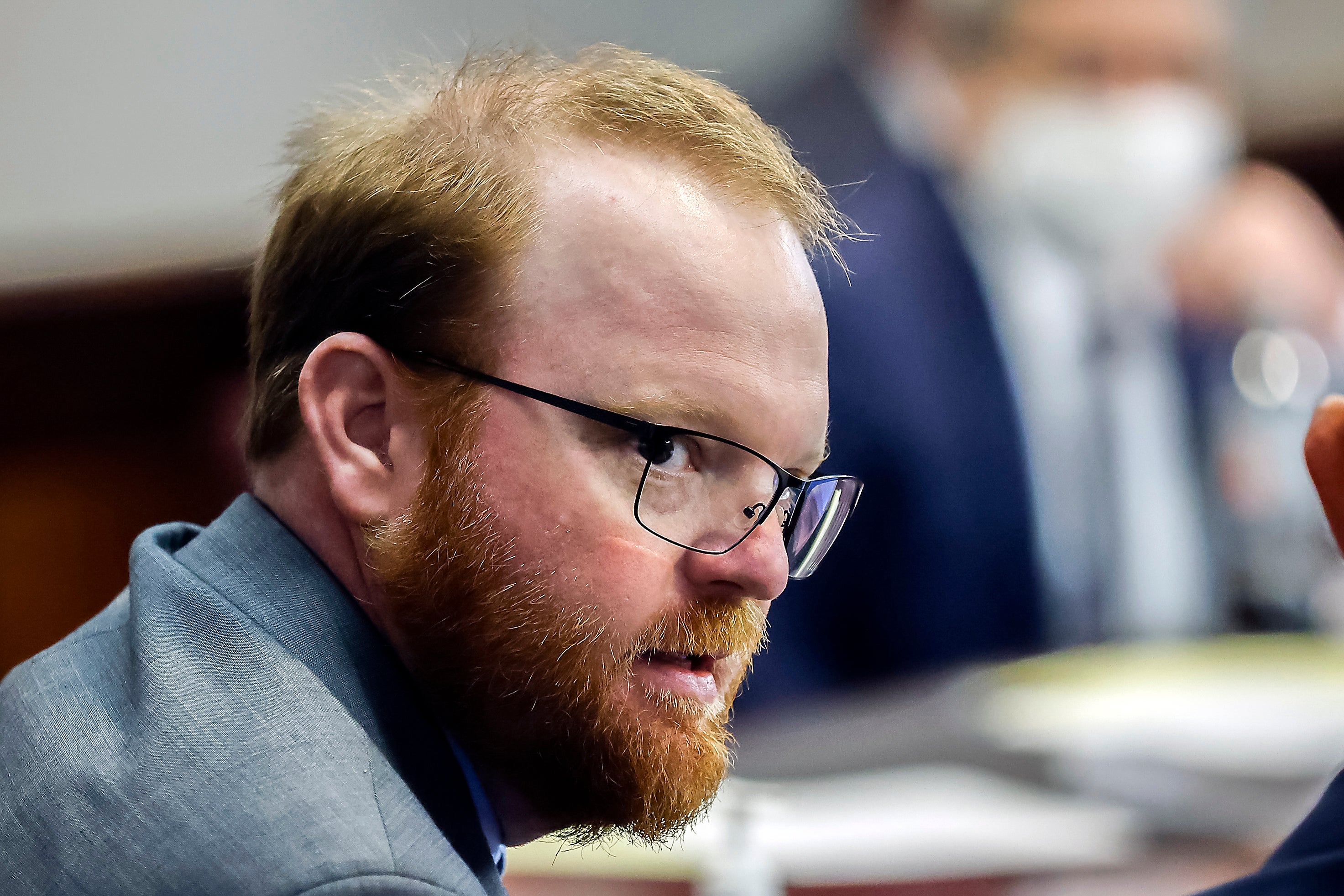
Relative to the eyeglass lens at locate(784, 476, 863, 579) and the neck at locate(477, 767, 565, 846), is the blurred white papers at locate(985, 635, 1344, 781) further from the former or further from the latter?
the neck at locate(477, 767, 565, 846)

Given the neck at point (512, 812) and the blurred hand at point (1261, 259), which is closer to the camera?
the neck at point (512, 812)

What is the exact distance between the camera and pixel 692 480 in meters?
0.84

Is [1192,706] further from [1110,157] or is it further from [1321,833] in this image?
[1110,157]

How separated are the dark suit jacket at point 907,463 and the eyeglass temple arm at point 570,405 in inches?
60.6

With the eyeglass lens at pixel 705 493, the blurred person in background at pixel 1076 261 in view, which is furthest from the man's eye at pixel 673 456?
the blurred person in background at pixel 1076 261

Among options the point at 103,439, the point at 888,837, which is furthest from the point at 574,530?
the point at 103,439

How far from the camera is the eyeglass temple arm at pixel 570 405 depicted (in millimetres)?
816

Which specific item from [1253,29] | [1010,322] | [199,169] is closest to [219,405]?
[199,169]

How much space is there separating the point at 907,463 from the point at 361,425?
187 cm

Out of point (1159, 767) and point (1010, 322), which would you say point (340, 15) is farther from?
point (1159, 767)

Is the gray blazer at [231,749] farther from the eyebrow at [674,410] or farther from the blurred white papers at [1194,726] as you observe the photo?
the blurred white papers at [1194,726]

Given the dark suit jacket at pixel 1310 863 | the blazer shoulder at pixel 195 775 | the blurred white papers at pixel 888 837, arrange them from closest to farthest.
Result: the blazer shoulder at pixel 195 775 < the dark suit jacket at pixel 1310 863 < the blurred white papers at pixel 888 837

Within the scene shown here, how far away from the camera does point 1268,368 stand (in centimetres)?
304

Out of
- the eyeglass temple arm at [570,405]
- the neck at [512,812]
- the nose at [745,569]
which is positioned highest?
the eyeglass temple arm at [570,405]
